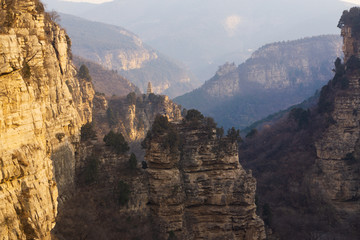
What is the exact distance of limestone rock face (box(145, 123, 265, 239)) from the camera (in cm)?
3569

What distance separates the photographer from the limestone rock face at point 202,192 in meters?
35.7

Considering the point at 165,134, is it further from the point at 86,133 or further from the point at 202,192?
the point at 86,133

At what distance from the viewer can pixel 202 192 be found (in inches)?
1458

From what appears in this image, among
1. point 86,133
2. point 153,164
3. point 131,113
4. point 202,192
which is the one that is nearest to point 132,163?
point 153,164

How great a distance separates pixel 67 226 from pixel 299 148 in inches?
1472

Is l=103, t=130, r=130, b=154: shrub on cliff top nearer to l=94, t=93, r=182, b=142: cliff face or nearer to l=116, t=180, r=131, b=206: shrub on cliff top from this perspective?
l=116, t=180, r=131, b=206: shrub on cliff top

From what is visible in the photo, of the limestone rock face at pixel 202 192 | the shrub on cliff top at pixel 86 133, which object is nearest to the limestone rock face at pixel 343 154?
the limestone rock face at pixel 202 192

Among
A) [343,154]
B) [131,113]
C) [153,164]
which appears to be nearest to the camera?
[153,164]

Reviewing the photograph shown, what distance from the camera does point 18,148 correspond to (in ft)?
54.3

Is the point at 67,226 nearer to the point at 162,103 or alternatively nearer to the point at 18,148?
the point at 18,148

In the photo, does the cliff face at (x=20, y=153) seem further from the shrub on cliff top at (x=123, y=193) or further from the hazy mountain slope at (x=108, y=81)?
the hazy mountain slope at (x=108, y=81)

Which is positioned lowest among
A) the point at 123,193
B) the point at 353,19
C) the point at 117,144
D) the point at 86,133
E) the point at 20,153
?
the point at 123,193

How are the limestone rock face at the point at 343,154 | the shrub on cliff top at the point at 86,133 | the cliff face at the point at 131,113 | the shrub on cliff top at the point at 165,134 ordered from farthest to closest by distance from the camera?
the cliff face at the point at 131,113 < the limestone rock face at the point at 343,154 < the shrub on cliff top at the point at 86,133 < the shrub on cliff top at the point at 165,134

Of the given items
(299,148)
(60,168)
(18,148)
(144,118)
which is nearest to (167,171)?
(60,168)
